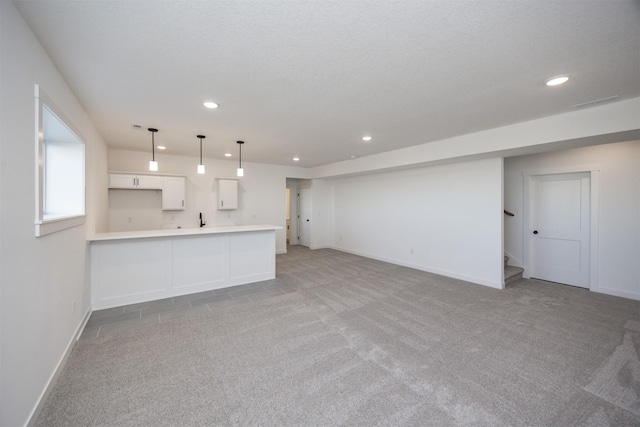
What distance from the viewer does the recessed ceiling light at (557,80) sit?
235 centimetres

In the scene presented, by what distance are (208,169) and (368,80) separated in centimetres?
528

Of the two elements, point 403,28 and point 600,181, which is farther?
point 600,181

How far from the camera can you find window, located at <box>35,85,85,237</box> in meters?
2.25

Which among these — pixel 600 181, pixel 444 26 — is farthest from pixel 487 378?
pixel 600 181

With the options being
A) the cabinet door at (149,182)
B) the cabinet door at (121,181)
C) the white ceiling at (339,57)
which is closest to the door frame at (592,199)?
the white ceiling at (339,57)

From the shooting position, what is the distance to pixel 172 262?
158 inches

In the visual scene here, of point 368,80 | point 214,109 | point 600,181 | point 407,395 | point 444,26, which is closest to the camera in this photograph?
point 444,26

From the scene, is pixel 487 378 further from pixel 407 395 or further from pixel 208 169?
pixel 208 169

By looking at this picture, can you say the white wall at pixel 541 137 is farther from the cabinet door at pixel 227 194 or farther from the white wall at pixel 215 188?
the cabinet door at pixel 227 194

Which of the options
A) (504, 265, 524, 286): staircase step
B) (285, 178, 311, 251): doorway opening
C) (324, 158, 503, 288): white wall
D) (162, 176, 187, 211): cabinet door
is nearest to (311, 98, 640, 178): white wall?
(324, 158, 503, 288): white wall

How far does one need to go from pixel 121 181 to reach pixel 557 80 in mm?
6954

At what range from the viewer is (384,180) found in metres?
6.74

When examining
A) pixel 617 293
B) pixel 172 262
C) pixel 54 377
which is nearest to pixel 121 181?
pixel 172 262

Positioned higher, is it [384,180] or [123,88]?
[123,88]
